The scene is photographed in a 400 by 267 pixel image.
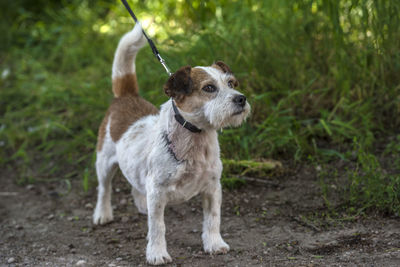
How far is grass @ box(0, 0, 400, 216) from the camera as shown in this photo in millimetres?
4469

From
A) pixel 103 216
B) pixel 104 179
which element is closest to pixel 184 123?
pixel 104 179

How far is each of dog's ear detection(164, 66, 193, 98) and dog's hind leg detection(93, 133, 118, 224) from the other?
45.8 inches

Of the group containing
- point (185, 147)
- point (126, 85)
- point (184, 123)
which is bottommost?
point (185, 147)

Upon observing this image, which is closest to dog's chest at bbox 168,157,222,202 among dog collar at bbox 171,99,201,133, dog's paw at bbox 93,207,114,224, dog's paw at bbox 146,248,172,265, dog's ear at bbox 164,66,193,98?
dog collar at bbox 171,99,201,133

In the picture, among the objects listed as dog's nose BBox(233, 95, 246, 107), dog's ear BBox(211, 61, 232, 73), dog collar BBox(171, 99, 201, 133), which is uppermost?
dog's ear BBox(211, 61, 232, 73)

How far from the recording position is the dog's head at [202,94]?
9.60 ft

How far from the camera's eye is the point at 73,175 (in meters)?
5.19

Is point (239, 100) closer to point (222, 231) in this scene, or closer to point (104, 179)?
point (222, 231)

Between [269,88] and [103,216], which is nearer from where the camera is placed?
[103,216]

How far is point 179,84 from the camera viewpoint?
3.02 m

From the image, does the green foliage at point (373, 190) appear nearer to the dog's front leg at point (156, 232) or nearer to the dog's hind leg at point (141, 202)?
the dog's front leg at point (156, 232)

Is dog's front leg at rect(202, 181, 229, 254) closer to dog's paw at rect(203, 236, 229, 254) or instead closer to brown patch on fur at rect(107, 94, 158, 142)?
dog's paw at rect(203, 236, 229, 254)

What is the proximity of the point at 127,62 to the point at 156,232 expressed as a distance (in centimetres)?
150

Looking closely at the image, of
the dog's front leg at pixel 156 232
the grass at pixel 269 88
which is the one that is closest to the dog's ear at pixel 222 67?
the dog's front leg at pixel 156 232
